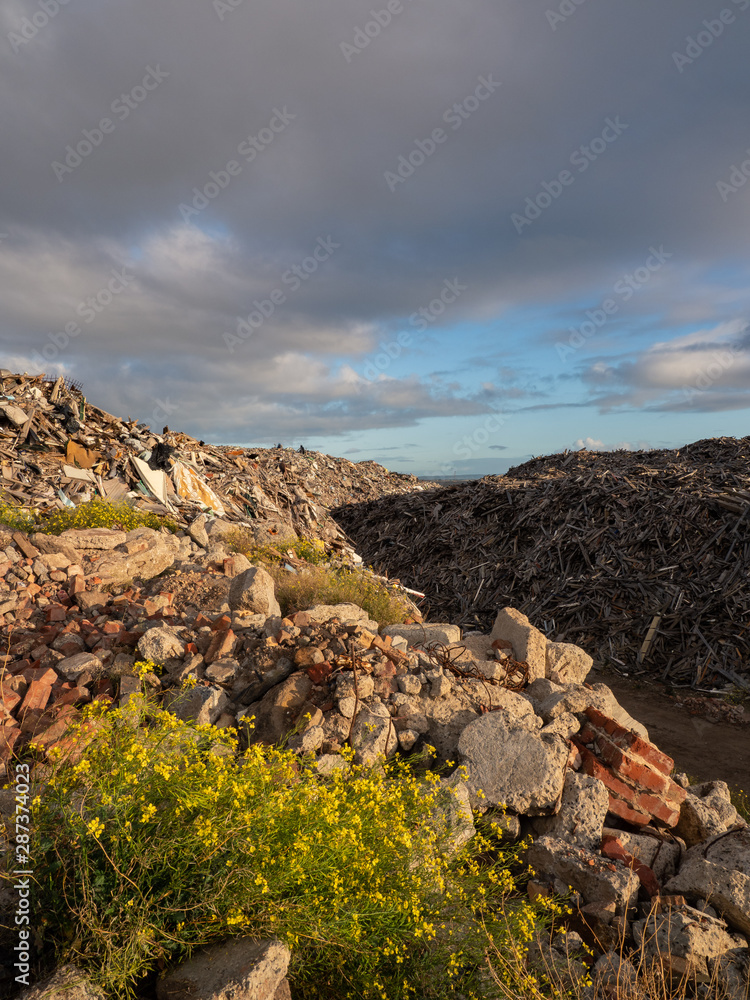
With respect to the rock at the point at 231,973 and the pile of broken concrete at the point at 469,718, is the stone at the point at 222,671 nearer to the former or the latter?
the pile of broken concrete at the point at 469,718

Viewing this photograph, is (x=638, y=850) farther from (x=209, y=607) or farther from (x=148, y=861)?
(x=209, y=607)

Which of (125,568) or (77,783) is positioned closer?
(77,783)

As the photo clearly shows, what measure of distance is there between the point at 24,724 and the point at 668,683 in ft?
29.2

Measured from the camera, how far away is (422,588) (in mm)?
13195

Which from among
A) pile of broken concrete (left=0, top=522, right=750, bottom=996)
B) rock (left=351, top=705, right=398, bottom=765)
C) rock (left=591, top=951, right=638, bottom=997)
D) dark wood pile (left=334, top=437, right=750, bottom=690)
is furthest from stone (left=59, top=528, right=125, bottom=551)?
dark wood pile (left=334, top=437, right=750, bottom=690)

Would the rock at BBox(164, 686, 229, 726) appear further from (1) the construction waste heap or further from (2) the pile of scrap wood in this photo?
(2) the pile of scrap wood

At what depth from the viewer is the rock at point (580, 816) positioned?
3.56m

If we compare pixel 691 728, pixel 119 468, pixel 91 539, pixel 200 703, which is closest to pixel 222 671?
→ pixel 200 703

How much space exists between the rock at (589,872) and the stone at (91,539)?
5852 mm

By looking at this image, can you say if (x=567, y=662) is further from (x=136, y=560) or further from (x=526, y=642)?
(x=136, y=560)

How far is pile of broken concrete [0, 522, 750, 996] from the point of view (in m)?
3.17

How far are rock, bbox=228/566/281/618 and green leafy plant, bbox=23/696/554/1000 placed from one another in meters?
2.71

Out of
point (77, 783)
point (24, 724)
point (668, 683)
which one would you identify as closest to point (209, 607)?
point (24, 724)

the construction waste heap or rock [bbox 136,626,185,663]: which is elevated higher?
rock [bbox 136,626,185,663]
